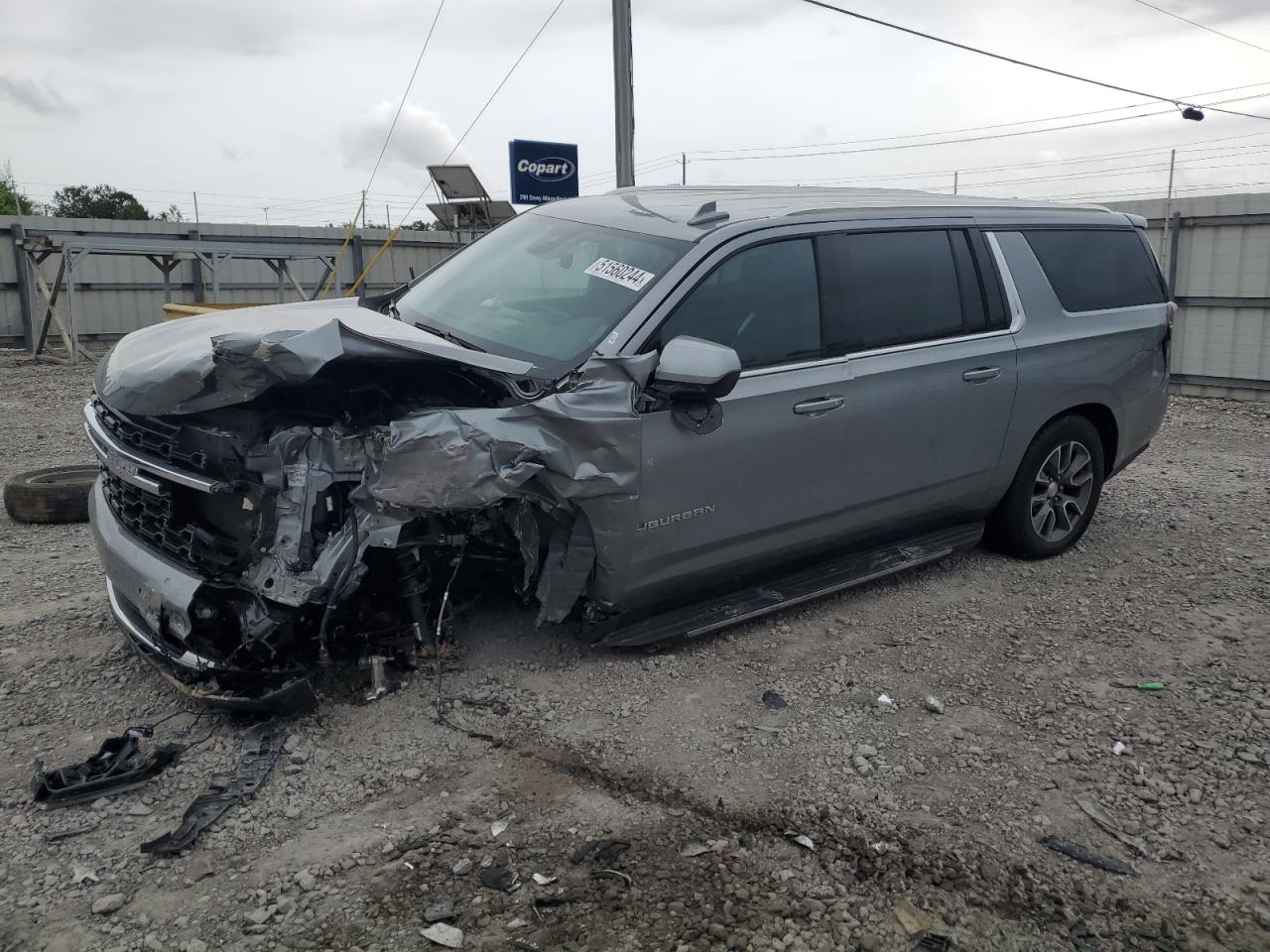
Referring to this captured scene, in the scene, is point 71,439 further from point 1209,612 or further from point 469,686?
point 1209,612

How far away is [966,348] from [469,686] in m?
2.76

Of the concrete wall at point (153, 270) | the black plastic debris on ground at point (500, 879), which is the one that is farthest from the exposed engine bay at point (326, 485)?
the concrete wall at point (153, 270)

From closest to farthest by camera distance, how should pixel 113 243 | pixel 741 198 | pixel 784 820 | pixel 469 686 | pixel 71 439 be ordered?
pixel 784 820
pixel 469 686
pixel 741 198
pixel 71 439
pixel 113 243

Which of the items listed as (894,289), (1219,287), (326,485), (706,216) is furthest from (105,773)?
(1219,287)

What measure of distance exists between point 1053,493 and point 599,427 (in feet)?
9.99

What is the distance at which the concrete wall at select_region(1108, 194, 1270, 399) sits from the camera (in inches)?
466

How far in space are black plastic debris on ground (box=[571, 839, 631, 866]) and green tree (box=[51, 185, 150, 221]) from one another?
3823cm

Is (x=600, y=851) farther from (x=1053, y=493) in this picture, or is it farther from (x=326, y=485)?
(x=1053, y=493)

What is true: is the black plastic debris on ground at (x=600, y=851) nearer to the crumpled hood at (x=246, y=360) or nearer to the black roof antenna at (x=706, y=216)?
the crumpled hood at (x=246, y=360)

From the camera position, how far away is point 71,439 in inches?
360

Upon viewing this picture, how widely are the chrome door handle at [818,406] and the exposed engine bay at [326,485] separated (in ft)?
2.67

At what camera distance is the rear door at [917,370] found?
4488 millimetres

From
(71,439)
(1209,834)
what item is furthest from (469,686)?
(71,439)

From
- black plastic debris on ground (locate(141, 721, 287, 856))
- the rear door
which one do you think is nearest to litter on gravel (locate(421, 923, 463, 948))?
black plastic debris on ground (locate(141, 721, 287, 856))
